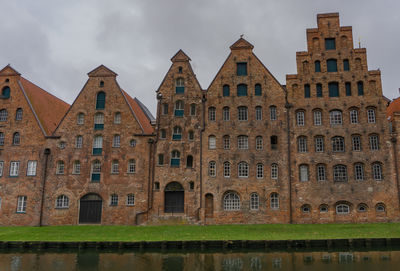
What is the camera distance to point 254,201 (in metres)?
31.4

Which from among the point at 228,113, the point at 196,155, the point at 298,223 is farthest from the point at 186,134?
the point at 298,223

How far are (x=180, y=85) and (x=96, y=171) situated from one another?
1195 centimetres

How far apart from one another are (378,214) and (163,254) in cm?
2060

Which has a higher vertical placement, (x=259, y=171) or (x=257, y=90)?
(x=257, y=90)

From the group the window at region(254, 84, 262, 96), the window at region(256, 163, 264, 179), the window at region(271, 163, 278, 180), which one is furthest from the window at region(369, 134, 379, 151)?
the window at region(254, 84, 262, 96)

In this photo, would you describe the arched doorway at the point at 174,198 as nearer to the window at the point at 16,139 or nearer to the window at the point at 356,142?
the window at the point at 16,139

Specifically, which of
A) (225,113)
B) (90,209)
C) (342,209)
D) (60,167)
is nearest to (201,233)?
(90,209)

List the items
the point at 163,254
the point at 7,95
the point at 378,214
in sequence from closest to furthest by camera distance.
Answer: the point at 163,254, the point at 378,214, the point at 7,95

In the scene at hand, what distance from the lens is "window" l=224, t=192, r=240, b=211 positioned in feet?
103

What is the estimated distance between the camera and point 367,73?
32.3 meters

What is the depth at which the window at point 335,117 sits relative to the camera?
1270 inches

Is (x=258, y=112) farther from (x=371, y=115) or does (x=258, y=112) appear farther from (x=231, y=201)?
(x=371, y=115)

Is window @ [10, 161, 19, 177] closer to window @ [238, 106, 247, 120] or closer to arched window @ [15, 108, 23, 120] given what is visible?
arched window @ [15, 108, 23, 120]

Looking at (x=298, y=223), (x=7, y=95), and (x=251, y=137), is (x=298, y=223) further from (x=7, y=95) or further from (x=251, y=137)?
(x=7, y=95)
